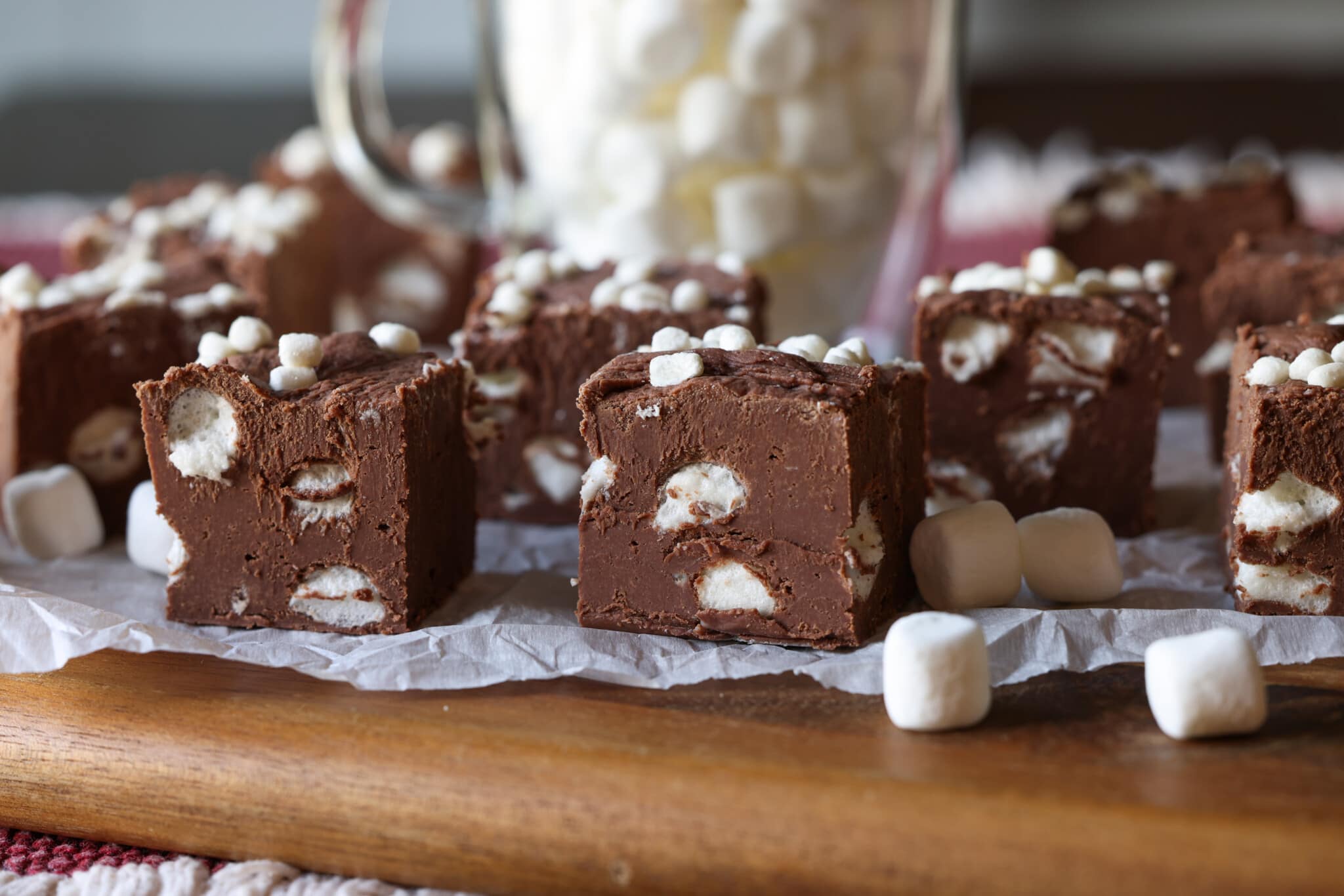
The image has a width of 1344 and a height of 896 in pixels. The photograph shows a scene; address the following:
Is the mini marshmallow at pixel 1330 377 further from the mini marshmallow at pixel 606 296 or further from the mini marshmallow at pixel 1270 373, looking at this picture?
the mini marshmallow at pixel 606 296

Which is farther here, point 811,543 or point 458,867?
point 811,543

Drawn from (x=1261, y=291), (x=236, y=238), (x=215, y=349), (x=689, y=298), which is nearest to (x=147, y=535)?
(x=215, y=349)

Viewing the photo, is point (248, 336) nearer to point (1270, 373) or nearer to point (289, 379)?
point (289, 379)

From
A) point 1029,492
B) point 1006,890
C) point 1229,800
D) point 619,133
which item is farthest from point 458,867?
point 619,133

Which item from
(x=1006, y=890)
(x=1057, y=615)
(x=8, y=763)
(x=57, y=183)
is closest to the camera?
(x=1006, y=890)

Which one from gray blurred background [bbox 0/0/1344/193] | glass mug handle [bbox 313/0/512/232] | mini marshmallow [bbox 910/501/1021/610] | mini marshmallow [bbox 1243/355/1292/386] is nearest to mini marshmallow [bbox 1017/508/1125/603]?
mini marshmallow [bbox 910/501/1021/610]

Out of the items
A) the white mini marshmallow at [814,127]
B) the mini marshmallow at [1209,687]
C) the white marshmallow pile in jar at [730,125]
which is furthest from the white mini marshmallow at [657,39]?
the mini marshmallow at [1209,687]

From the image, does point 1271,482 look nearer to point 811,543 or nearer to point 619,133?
point 811,543
